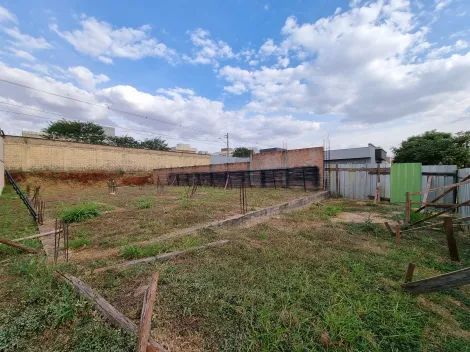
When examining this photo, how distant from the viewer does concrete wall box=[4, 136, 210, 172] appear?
53.0 ft

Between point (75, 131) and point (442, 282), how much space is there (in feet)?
114

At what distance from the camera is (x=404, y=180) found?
8047 millimetres

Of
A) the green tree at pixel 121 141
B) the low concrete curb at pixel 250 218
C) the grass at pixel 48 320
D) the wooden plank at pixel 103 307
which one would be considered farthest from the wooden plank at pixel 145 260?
the green tree at pixel 121 141

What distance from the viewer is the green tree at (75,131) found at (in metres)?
26.1

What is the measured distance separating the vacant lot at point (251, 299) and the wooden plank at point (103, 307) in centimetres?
6

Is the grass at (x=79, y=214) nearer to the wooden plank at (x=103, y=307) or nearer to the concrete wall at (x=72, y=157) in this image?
the wooden plank at (x=103, y=307)

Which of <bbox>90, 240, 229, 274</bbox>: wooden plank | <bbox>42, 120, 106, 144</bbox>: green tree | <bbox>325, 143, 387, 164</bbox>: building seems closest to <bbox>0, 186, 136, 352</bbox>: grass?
<bbox>90, 240, 229, 274</bbox>: wooden plank

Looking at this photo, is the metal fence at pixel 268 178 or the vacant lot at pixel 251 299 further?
the metal fence at pixel 268 178

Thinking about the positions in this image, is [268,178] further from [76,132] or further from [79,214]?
[76,132]

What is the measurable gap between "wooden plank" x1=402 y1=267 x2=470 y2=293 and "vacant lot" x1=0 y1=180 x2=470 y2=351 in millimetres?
124

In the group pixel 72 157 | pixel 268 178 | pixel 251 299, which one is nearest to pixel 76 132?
pixel 72 157

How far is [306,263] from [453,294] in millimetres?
1578

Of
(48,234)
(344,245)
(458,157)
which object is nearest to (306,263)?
(344,245)

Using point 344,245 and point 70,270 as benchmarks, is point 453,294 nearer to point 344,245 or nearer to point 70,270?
point 344,245
